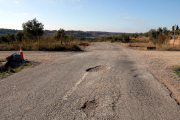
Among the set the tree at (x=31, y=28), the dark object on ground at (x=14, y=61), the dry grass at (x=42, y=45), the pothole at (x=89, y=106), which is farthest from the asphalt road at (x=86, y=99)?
the tree at (x=31, y=28)

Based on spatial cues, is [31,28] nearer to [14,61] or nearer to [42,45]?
[42,45]

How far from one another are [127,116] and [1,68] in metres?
7.01

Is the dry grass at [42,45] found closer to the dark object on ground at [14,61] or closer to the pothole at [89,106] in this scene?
the dark object on ground at [14,61]

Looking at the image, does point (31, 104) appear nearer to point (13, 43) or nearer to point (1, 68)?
point (1, 68)

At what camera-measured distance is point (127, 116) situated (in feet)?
9.98

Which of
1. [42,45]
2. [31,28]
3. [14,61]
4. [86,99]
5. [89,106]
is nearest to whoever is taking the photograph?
[89,106]

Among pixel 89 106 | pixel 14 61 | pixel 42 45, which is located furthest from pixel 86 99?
pixel 42 45

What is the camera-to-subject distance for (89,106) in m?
3.48

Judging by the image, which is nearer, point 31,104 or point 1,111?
point 1,111

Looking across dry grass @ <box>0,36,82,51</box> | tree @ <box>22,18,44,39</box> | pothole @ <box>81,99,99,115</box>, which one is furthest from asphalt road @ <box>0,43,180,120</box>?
tree @ <box>22,18,44,39</box>

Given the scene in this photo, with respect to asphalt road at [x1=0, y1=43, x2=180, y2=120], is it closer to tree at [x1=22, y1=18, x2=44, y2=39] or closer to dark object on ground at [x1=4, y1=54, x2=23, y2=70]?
→ dark object on ground at [x1=4, y1=54, x2=23, y2=70]

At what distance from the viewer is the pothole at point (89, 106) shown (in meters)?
3.26

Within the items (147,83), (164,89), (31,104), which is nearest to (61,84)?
(31,104)

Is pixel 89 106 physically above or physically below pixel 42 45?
below
